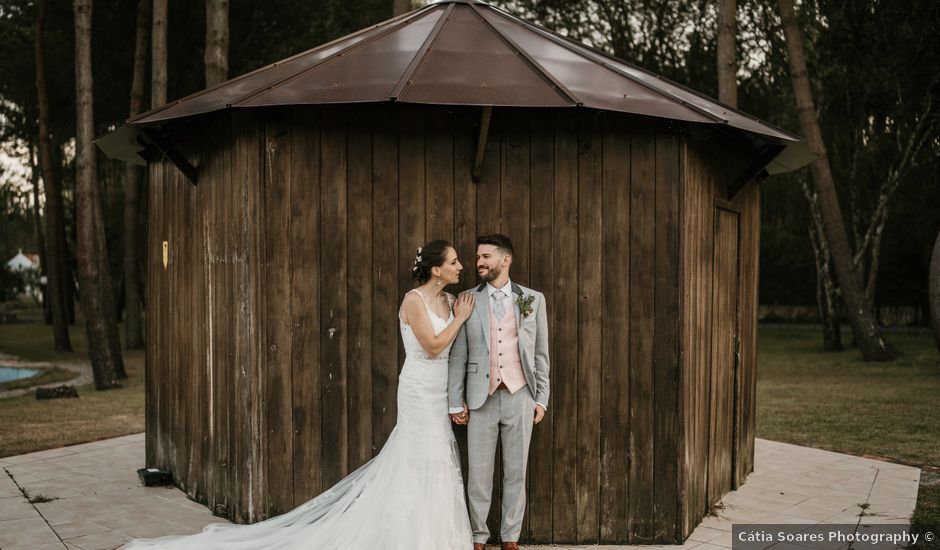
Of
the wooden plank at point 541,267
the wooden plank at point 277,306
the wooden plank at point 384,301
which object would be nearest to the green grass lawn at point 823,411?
the wooden plank at point 541,267

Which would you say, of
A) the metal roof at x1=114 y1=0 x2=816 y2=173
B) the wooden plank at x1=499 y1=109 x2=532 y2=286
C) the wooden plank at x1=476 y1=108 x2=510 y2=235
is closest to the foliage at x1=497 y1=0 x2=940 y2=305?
the metal roof at x1=114 y1=0 x2=816 y2=173

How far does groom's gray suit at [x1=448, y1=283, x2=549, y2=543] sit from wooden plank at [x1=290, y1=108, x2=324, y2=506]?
3.46 ft

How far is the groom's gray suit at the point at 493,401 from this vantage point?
5215 millimetres

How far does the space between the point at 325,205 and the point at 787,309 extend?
29622 mm

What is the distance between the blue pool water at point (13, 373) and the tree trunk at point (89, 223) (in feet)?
11.7

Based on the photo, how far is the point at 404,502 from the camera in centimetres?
496

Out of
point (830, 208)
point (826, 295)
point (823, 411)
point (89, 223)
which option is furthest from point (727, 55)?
point (89, 223)

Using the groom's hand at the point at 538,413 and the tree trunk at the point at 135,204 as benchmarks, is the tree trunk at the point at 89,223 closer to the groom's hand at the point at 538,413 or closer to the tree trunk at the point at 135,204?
the tree trunk at the point at 135,204

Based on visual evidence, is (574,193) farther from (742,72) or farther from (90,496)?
(742,72)

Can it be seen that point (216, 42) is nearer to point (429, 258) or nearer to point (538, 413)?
point (429, 258)

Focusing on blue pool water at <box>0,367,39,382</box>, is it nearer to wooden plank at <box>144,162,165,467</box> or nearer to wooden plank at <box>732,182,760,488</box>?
wooden plank at <box>144,162,165,467</box>

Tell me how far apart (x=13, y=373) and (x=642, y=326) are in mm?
17112

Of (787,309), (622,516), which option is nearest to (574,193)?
(622,516)

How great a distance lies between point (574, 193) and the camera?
5.73 metres
